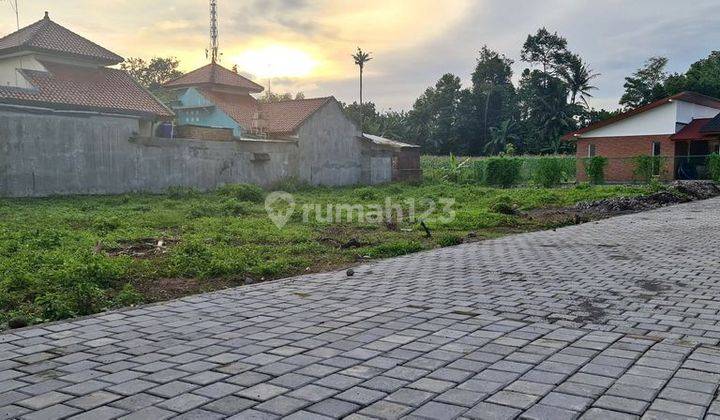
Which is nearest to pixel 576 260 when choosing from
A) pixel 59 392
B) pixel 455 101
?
pixel 59 392

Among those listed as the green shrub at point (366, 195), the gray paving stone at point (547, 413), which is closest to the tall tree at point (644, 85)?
the green shrub at point (366, 195)

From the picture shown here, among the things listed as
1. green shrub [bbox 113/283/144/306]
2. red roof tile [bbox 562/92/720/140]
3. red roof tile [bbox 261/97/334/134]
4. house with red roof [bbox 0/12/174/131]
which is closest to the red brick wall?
red roof tile [bbox 562/92/720/140]

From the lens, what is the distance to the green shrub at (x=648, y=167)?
29.6m

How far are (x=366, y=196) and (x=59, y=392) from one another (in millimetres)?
19795

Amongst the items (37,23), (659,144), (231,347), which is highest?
(37,23)

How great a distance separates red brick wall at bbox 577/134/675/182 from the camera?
33156 mm

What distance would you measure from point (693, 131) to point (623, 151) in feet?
12.6

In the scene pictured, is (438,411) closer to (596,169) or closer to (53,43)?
(53,43)

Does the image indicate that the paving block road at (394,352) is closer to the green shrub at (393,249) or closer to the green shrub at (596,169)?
the green shrub at (393,249)

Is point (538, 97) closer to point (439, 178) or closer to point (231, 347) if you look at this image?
point (439, 178)

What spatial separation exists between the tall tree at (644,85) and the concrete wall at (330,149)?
27268 mm

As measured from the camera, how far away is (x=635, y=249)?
9.55 meters

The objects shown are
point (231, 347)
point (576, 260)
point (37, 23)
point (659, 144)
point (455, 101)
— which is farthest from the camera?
point (455, 101)

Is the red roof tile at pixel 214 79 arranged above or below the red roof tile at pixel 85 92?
above
